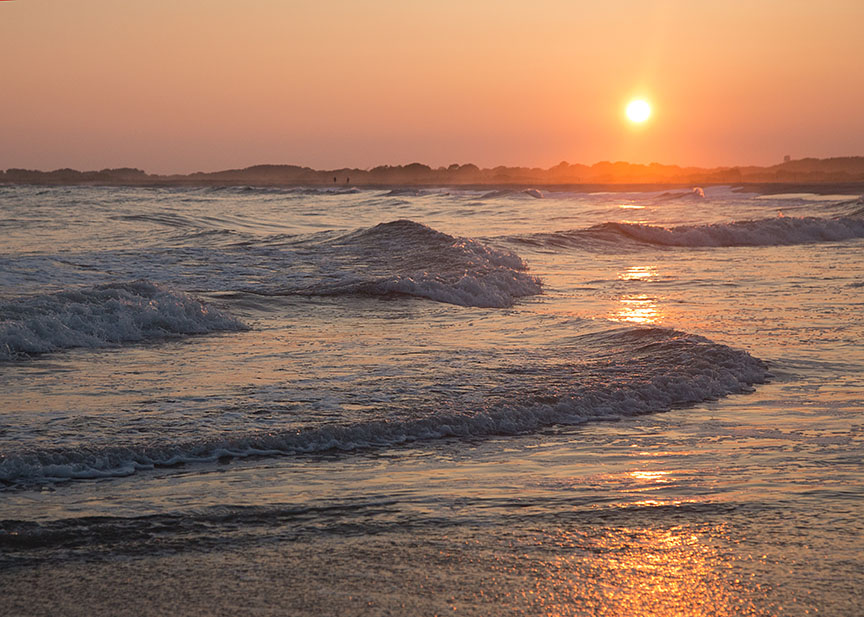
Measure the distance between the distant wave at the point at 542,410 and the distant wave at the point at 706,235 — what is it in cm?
1592

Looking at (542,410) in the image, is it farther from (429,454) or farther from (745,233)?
(745,233)

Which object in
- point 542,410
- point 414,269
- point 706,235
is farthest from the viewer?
point 706,235

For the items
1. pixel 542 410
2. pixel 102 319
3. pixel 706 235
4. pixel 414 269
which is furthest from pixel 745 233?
pixel 542 410

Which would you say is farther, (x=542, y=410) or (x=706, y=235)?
(x=706, y=235)

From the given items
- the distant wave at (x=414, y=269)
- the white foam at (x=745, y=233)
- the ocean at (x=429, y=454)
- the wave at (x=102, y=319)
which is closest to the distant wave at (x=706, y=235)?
the white foam at (x=745, y=233)

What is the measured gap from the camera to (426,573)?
3625 millimetres

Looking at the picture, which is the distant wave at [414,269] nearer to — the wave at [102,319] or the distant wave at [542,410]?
the wave at [102,319]

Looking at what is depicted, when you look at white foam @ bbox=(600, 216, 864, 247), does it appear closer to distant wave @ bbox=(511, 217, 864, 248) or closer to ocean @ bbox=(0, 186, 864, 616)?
distant wave @ bbox=(511, 217, 864, 248)

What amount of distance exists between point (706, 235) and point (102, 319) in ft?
66.9

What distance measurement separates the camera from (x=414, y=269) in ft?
53.6

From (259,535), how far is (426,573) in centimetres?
85

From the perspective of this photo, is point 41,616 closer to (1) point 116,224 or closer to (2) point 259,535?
(2) point 259,535

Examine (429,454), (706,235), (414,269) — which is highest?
(706,235)

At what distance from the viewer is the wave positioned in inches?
355
